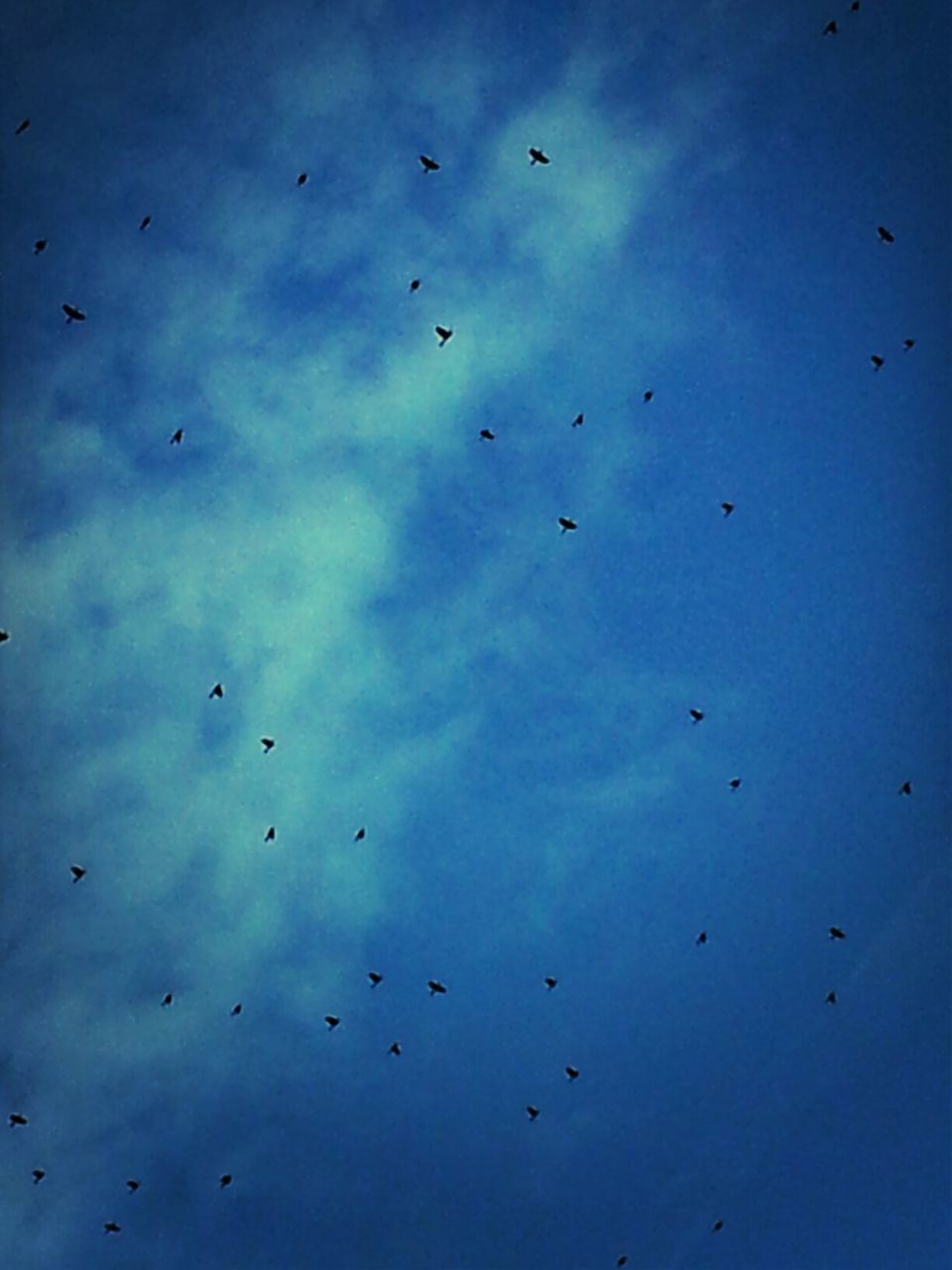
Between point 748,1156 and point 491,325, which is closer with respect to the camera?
point 491,325

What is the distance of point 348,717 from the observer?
88.2ft

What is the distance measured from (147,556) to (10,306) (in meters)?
4.85

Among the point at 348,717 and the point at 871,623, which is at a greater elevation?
the point at 348,717

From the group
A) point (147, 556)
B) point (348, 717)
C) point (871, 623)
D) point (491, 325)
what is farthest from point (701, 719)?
point (147, 556)

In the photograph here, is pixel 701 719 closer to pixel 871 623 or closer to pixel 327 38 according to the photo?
pixel 871 623

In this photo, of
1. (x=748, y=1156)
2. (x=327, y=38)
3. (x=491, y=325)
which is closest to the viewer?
(x=327, y=38)

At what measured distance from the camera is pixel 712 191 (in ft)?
76.7

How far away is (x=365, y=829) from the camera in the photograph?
89.5 ft

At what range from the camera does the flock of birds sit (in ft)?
74.7

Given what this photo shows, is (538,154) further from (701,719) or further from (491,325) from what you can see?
(701,719)

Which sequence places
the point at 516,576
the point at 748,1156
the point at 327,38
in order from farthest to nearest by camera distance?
the point at 748,1156
the point at 516,576
the point at 327,38

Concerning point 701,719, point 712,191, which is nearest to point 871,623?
point 701,719

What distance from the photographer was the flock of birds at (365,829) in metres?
22.8

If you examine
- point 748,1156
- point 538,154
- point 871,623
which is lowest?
point 748,1156
